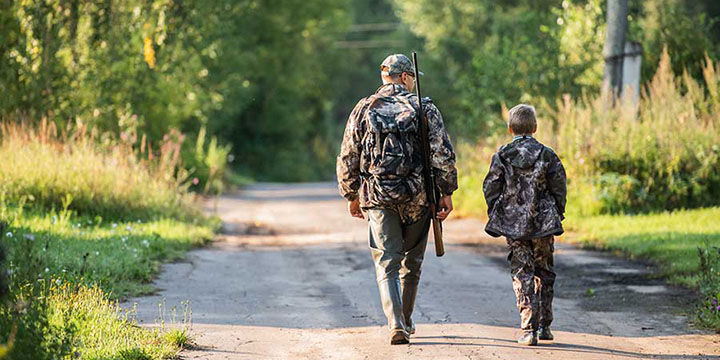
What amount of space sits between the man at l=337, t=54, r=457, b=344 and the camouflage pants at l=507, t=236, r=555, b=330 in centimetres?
62

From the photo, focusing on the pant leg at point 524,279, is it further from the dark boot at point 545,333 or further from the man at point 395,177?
the man at point 395,177

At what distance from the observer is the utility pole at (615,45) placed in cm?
1858

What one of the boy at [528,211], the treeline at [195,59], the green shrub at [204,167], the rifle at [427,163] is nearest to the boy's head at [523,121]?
the boy at [528,211]

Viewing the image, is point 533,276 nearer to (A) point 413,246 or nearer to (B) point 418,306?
(A) point 413,246

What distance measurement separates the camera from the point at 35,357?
5.16 m

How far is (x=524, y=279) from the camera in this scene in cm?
730

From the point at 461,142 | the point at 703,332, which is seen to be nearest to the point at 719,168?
the point at 461,142

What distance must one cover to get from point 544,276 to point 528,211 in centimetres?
48

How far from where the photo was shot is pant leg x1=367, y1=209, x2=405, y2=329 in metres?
7.05

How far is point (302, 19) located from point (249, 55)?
15.1 ft

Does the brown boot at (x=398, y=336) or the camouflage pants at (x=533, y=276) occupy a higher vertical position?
the camouflage pants at (x=533, y=276)

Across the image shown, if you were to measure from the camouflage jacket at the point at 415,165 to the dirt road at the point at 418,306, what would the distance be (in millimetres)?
936

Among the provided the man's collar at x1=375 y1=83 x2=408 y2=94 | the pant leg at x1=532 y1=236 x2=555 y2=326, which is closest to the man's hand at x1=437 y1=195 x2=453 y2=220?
the pant leg at x1=532 y1=236 x2=555 y2=326

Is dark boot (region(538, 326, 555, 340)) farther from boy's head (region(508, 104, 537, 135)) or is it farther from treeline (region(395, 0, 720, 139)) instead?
treeline (region(395, 0, 720, 139))
